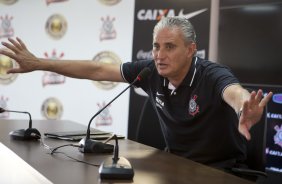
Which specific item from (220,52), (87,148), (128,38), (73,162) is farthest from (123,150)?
(128,38)

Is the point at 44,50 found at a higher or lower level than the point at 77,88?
higher

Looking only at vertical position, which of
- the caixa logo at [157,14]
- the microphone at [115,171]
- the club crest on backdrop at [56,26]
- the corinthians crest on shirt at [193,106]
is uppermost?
the caixa logo at [157,14]

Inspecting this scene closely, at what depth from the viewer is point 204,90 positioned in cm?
198

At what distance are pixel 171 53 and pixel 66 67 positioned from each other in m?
0.68

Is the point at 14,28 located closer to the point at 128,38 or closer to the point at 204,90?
the point at 128,38

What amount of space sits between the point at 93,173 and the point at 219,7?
255cm

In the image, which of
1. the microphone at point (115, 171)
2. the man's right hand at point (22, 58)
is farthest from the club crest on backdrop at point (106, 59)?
the microphone at point (115, 171)

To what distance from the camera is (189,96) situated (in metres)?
2.04

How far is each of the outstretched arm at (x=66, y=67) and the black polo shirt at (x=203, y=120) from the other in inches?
19.3

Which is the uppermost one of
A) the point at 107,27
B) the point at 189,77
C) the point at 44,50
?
the point at 107,27

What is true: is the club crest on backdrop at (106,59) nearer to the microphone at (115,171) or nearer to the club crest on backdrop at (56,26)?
the club crest on backdrop at (56,26)

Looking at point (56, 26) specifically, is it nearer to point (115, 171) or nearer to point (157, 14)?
point (157, 14)

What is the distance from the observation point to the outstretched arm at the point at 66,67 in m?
2.21

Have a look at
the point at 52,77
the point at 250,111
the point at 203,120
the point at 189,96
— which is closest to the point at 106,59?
the point at 52,77
